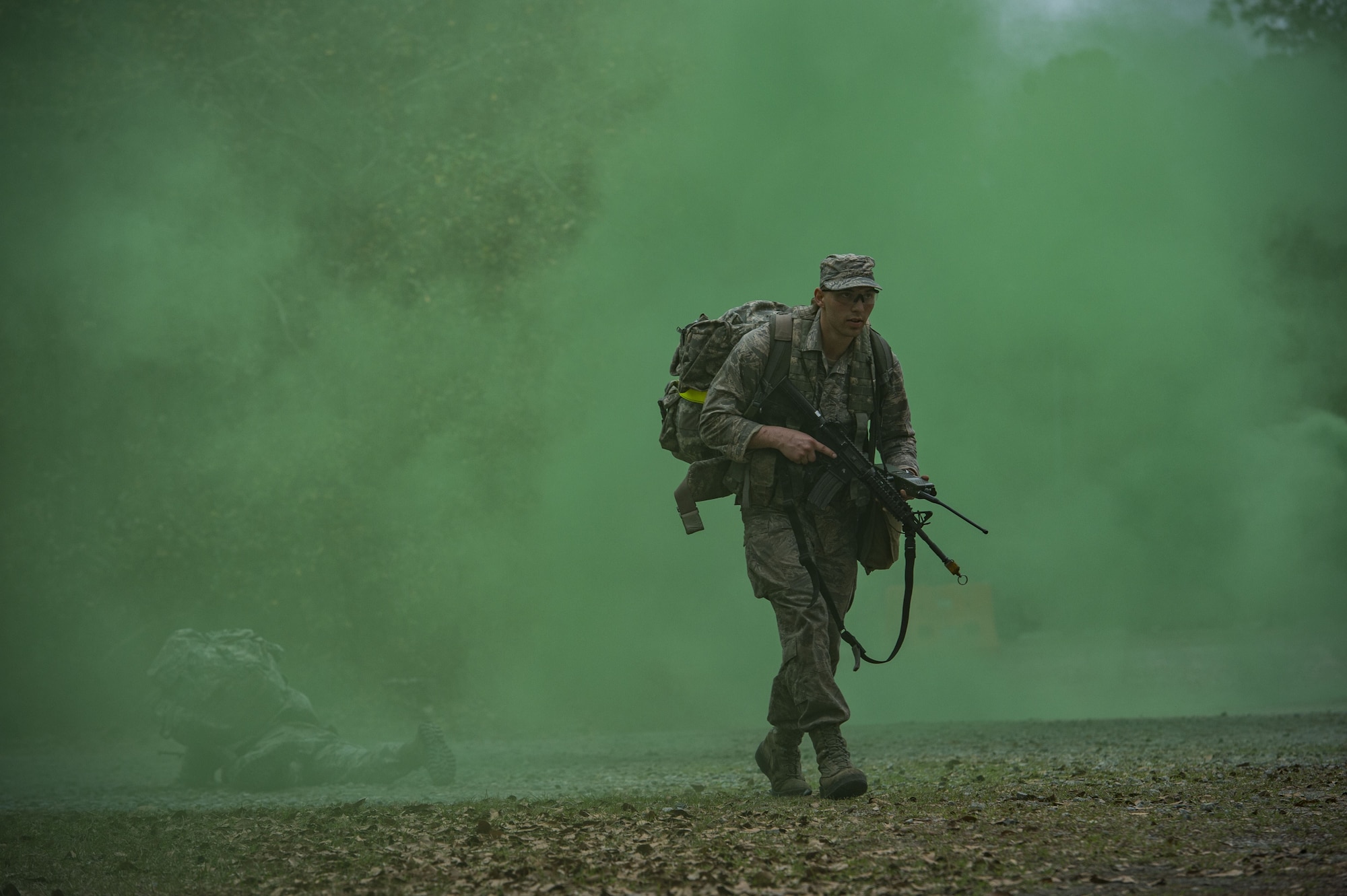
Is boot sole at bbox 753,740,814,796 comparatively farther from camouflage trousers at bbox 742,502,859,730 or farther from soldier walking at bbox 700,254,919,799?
camouflage trousers at bbox 742,502,859,730

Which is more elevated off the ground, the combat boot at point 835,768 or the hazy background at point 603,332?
the hazy background at point 603,332

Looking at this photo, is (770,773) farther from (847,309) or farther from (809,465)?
(847,309)

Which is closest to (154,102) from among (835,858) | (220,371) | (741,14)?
(220,371)

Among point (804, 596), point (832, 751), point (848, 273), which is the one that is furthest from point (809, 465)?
point (832, 751)

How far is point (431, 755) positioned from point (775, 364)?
2479mm

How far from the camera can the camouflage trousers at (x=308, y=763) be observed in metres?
5.48

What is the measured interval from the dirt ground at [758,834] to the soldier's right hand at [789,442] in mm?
1071

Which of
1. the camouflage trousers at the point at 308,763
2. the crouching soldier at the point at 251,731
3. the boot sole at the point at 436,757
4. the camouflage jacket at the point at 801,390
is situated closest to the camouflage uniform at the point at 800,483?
the camouflage jacket at the point at 801,390

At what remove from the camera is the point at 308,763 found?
18.6 feet

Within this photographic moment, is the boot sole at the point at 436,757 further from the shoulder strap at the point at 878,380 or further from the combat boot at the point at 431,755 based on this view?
the shoulder strap at the point at 878,380

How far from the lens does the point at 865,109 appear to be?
9.58m

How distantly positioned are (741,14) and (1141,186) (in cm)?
342

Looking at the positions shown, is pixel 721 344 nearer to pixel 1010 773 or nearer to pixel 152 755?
pixel 1010 773

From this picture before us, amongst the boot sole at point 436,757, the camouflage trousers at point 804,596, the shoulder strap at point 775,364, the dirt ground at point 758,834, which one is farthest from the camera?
the boot sole at point 436,757
